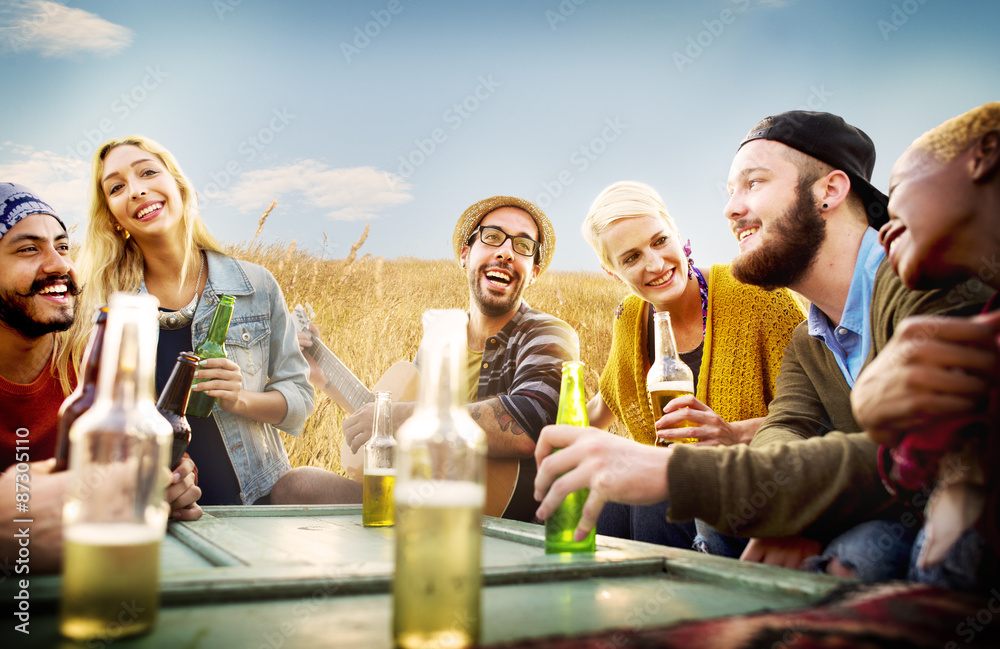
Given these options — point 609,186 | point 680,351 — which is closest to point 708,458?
point 680,351

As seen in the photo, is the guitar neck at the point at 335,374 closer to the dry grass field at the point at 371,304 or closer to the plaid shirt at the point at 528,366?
the dry grass field at the point at 371,304

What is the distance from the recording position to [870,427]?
3.03 feet

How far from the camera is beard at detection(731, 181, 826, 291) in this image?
221 centimetres

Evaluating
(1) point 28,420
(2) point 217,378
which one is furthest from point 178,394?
(1) point 28,420

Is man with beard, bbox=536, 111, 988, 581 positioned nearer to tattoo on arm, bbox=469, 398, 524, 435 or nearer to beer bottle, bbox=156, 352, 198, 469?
beer bottle, bbox=156, 352, 198, 469

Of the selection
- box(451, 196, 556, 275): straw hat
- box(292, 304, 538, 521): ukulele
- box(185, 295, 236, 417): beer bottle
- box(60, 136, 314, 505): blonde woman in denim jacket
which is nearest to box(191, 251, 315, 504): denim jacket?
box(60, 136, 314, 505): blonde woman in denim jacket

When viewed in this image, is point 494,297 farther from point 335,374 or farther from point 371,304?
point 371,304

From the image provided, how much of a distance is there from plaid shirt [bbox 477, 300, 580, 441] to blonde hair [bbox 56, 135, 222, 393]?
1475mm

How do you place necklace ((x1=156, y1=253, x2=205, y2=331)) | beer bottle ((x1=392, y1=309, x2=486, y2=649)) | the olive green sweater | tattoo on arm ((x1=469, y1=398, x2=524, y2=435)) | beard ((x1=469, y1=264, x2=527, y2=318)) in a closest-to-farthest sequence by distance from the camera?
beer bottle ((x1=392, y1=309, x2=486, y2=649)), the olive green sweater, tattoo on arm ((x1=469, y1=398, x2=524, y2=435)), necklace ((x1=156, y1=253, x2=205, y2=331)), beard ((x1=469, y1=264, x2=527, y2=318))

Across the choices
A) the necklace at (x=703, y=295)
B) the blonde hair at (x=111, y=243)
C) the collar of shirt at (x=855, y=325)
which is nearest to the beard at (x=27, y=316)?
the blonde hair at (x=111, y=243)

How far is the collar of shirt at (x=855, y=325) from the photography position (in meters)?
1.82

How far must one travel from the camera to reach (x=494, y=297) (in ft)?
10.6

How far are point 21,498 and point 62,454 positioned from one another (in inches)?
4.2

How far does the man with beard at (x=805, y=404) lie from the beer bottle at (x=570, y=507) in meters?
0.12
